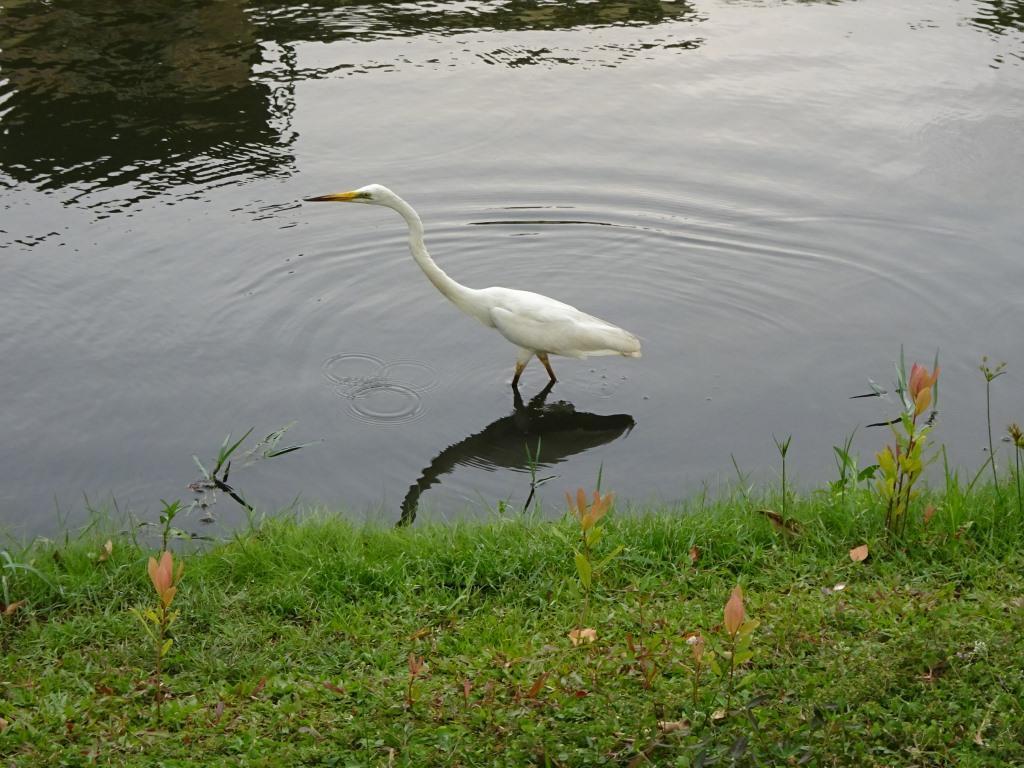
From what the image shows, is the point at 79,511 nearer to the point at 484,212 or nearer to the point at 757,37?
the point at 484,212

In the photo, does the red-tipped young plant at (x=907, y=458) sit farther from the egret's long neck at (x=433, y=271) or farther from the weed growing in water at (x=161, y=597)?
the egret's long neck at (x=433, y=271)

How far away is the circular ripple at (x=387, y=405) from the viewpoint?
7.13 meters

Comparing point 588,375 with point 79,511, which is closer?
point 79,511

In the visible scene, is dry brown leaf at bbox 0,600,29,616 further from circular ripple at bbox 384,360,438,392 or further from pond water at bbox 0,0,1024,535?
circular ripple at bbox 384,360,438,392

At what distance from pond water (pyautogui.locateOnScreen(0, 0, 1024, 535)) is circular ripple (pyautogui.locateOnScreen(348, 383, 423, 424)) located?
0.02m

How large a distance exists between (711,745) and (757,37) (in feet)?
35.8

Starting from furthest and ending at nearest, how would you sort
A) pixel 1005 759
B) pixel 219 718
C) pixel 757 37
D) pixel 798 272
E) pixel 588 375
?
pixel 757 37 < pixel 798 272 < pixel 588 375 < pixel 219 718 < pixel 1005 759

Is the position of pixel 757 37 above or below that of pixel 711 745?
above

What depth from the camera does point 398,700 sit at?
3953 millimetres

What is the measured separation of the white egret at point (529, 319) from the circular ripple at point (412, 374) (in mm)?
521

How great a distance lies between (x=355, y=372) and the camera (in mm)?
Result: 7559

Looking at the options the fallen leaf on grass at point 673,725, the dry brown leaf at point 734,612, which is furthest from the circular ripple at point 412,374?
the dry brown leaf at point 734,612

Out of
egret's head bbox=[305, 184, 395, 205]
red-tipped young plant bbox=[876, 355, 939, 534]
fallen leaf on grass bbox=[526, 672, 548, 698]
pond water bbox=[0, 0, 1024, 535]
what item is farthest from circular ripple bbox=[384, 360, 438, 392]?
fallen leaf on grass bbox=[526, 672, 548, 698]

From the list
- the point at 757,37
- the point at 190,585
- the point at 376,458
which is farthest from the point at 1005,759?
the point at 757,37
